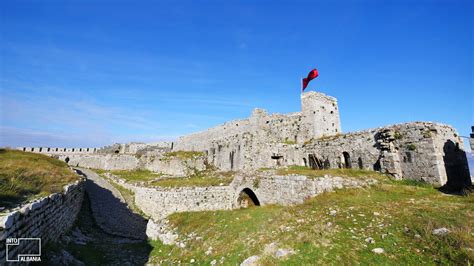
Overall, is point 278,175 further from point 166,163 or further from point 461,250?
point 166,163

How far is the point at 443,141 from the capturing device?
49.9 feet

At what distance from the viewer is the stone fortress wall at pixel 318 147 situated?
15055mm

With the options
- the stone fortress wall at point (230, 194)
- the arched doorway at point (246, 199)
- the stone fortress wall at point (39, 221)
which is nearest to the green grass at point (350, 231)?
the stone fortress wall at point (230, 194)

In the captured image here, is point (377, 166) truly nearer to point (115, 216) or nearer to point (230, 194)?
point (230, 194)

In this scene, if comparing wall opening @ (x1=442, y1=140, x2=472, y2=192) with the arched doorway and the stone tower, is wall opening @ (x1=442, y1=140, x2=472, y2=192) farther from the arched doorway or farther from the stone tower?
the arched doorway

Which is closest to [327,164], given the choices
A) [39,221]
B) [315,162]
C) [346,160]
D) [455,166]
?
[315,162]

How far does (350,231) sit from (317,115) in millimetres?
19748

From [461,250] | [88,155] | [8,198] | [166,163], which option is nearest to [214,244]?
[8,198]

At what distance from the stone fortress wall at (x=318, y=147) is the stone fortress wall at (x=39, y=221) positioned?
14734mm

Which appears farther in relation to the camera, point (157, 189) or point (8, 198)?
point (157, 189)

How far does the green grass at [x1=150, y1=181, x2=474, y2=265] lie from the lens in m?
6.80

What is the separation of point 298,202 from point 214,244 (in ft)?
19.7

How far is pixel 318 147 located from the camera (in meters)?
22.3

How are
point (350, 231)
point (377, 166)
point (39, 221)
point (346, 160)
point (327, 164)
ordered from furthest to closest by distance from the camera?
point (327, 164) < point (346, 160) < point (377, 166) < point (350, 231) < point (39, 221)
